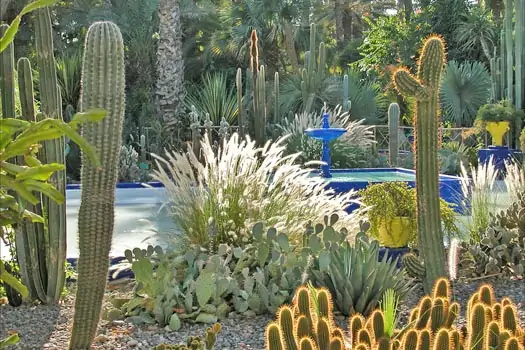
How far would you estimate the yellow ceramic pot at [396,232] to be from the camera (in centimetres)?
562

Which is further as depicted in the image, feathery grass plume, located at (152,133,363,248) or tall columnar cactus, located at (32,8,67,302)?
feathery grass plume, located at (152,133,363,248)

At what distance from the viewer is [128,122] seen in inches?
628

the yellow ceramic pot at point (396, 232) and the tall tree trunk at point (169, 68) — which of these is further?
the tall tree trunk at point (169, 68)

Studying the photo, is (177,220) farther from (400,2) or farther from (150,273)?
(400,2)

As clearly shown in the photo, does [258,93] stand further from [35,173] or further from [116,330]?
[35,173]

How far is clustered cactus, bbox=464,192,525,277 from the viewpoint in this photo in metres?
5.15

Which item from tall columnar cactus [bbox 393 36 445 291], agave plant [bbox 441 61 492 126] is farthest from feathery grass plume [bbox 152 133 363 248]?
agave plant [bbox 441 61 492 126]

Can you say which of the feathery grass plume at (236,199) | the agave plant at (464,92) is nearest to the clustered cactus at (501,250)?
the feathery grass plume at (236,199)

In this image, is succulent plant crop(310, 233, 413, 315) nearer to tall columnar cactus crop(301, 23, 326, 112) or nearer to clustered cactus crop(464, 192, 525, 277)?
clustered cactus crop(464, 192, 525, 277)

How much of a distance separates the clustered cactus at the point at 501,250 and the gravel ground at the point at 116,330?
1.83ft

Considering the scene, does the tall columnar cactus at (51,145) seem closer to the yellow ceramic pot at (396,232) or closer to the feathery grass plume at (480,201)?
the yellow ceramic pot at (396,232)

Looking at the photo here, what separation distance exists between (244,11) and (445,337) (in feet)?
70.3

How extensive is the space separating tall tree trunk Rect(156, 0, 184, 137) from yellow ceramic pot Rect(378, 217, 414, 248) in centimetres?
942

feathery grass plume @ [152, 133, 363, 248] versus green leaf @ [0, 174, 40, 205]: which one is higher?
green leaf @ [0, 174, 40, 205]
